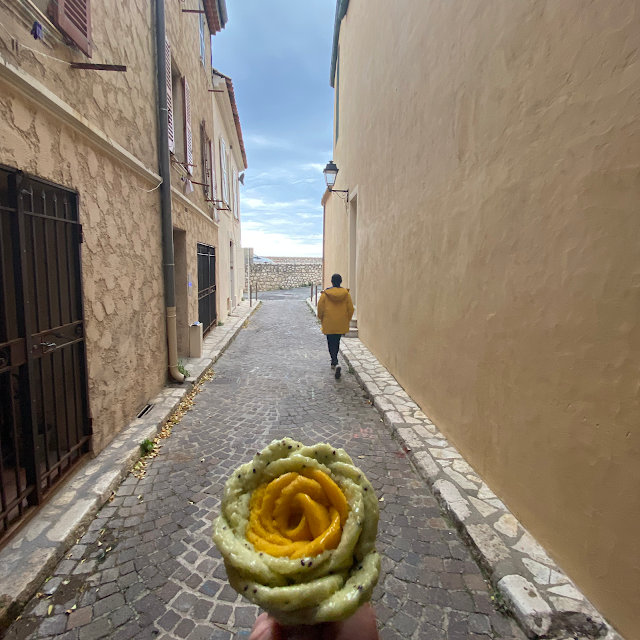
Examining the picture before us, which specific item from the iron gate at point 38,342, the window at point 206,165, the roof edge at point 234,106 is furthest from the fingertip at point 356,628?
the roof edge at point 234,106

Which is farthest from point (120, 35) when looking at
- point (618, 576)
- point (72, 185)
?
point (618, 576)

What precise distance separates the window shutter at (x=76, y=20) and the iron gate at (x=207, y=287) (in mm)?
5591

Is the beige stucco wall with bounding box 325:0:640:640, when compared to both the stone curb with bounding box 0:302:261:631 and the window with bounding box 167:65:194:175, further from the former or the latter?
the window with bounding box 167:65:194:175

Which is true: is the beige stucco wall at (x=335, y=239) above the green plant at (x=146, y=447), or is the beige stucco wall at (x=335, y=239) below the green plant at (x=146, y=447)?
above

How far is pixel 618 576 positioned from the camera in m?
1.90

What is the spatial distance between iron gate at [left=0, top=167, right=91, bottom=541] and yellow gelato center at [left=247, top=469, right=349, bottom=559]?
7.01 feet

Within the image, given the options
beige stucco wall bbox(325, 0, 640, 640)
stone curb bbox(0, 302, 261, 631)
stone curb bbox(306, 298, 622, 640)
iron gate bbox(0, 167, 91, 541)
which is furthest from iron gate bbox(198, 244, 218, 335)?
stone curb bbox(306, 298, 622, 640)

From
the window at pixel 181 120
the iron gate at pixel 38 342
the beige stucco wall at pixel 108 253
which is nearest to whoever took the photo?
the iron gate at pixel 38 342

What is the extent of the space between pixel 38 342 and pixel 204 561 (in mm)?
1921

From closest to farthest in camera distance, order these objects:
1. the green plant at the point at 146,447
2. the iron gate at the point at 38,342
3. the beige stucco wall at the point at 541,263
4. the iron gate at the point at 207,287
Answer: the beige stucco wall at the point at 541,263
the iron gate at the point at 38,342
the green plant at the point at 146,447
the iron gate at the point at 207,287

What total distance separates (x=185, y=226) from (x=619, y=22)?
6.52m

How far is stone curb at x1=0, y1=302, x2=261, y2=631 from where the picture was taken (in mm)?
2182

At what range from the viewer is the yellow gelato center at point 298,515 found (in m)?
1.07

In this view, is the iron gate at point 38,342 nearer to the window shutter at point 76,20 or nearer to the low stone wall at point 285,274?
the window shutter at point 76,20
